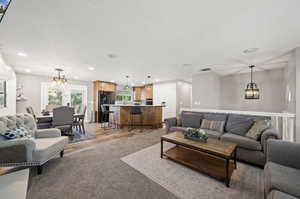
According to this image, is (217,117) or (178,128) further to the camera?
(178,128)

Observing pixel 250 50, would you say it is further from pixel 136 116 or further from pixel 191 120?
pixel 136 116

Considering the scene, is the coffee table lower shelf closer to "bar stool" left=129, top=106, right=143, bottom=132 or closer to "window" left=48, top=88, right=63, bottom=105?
"bar stool" left=129, top=106, right=143, bottom=132

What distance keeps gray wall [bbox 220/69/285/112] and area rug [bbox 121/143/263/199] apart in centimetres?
393

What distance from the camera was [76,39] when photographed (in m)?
2.34

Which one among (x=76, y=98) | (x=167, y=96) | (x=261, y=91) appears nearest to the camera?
(x=261, y=91)

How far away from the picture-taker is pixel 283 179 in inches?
45.9

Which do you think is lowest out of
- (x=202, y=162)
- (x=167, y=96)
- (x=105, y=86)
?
(x=202, y=162)

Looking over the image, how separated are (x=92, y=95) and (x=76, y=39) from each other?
18.2 feet

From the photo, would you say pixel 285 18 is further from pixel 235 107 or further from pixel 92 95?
pixel 92 95

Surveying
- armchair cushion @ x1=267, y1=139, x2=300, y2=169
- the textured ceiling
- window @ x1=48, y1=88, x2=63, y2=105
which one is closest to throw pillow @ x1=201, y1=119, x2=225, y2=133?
armchair cushion @ x1=267, y1=139, x2=300, y2=169

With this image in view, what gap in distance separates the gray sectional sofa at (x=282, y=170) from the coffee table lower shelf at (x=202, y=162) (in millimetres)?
583

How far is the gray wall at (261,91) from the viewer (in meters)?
4.50

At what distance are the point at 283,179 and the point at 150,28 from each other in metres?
2.59

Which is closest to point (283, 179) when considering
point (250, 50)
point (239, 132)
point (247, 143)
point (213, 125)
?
point (247, 143)
